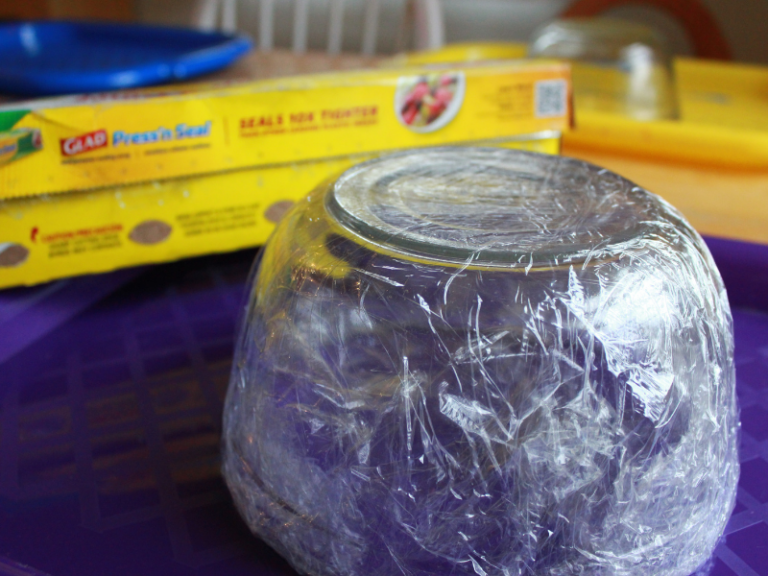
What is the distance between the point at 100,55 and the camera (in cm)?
132

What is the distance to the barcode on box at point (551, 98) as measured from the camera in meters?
0.88

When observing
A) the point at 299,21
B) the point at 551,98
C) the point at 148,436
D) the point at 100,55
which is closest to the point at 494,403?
the point at 148,436

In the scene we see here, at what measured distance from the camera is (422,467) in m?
0.44

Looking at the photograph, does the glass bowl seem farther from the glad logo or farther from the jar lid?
the glad logo

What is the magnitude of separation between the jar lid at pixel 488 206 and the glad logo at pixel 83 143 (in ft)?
0.94

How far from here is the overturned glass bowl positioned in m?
0.44

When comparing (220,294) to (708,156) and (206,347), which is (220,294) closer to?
(206,347)

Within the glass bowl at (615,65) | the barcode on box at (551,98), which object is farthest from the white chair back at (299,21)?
the barcode on box at (551,98)

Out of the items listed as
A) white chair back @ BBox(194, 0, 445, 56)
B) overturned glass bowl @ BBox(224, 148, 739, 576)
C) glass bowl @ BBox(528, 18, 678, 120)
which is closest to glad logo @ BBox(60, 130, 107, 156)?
overturned glass bowl @ BBox(224, 148, 739, 576)

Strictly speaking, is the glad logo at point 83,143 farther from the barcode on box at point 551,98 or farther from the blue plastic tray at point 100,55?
the barcode on box at point 551,98

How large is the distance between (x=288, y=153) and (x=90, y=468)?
0.41 meters

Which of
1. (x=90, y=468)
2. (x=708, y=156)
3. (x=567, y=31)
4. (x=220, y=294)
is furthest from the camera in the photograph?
(x=567, y=31)

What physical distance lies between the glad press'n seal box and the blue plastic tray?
341 mm

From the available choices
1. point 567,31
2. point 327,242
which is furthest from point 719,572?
point 567,31
